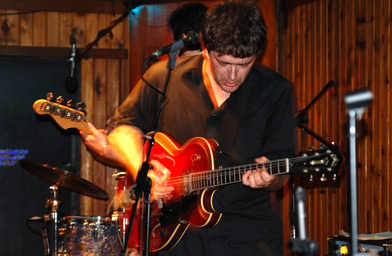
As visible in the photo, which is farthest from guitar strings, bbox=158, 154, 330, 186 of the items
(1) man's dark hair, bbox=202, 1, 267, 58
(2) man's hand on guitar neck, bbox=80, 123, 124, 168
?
(1) man's dark hair, bbox=202, 1, 267, 58

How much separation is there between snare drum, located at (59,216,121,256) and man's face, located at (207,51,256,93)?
10.5 feet

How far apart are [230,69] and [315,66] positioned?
12.8 ft

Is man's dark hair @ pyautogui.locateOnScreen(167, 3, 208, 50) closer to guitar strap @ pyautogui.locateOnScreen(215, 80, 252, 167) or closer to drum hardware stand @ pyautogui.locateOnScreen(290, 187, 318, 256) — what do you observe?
guitar strap @ pyautogui.locateOnScreen(215, 80, 252, 167)

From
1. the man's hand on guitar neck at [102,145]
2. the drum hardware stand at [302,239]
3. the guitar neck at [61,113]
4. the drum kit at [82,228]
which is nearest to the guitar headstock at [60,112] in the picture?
the guitar neck at [61,113]

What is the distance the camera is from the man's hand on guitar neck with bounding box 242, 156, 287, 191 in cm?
317

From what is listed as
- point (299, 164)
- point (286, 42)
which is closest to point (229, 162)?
point (299, 164)

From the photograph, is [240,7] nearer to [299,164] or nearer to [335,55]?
[299,164]

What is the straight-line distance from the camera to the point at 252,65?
3.37m

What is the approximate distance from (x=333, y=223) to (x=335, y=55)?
1978 mm

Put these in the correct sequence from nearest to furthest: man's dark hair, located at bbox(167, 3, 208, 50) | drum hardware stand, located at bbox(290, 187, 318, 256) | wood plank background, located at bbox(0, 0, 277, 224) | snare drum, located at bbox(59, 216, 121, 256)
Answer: drum hardware stand, located at bbox(290, 187, 318, 256) < man's dark hair, located at bbox(167, 3, 208, 50) < snare drum, located at bbox(59, 216, 121, 256) < wood plank background, located at bbox(0, 0, 277, 224)

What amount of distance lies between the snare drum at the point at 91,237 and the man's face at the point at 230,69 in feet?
10.5

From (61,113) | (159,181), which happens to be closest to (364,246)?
(159,181)

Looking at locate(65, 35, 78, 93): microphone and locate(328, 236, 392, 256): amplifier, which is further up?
locate(65, 35, 78, 93): microphone

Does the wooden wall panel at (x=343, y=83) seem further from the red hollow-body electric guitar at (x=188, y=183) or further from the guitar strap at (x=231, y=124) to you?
the red hollow-body electric guitar at (x=188, y=183)
